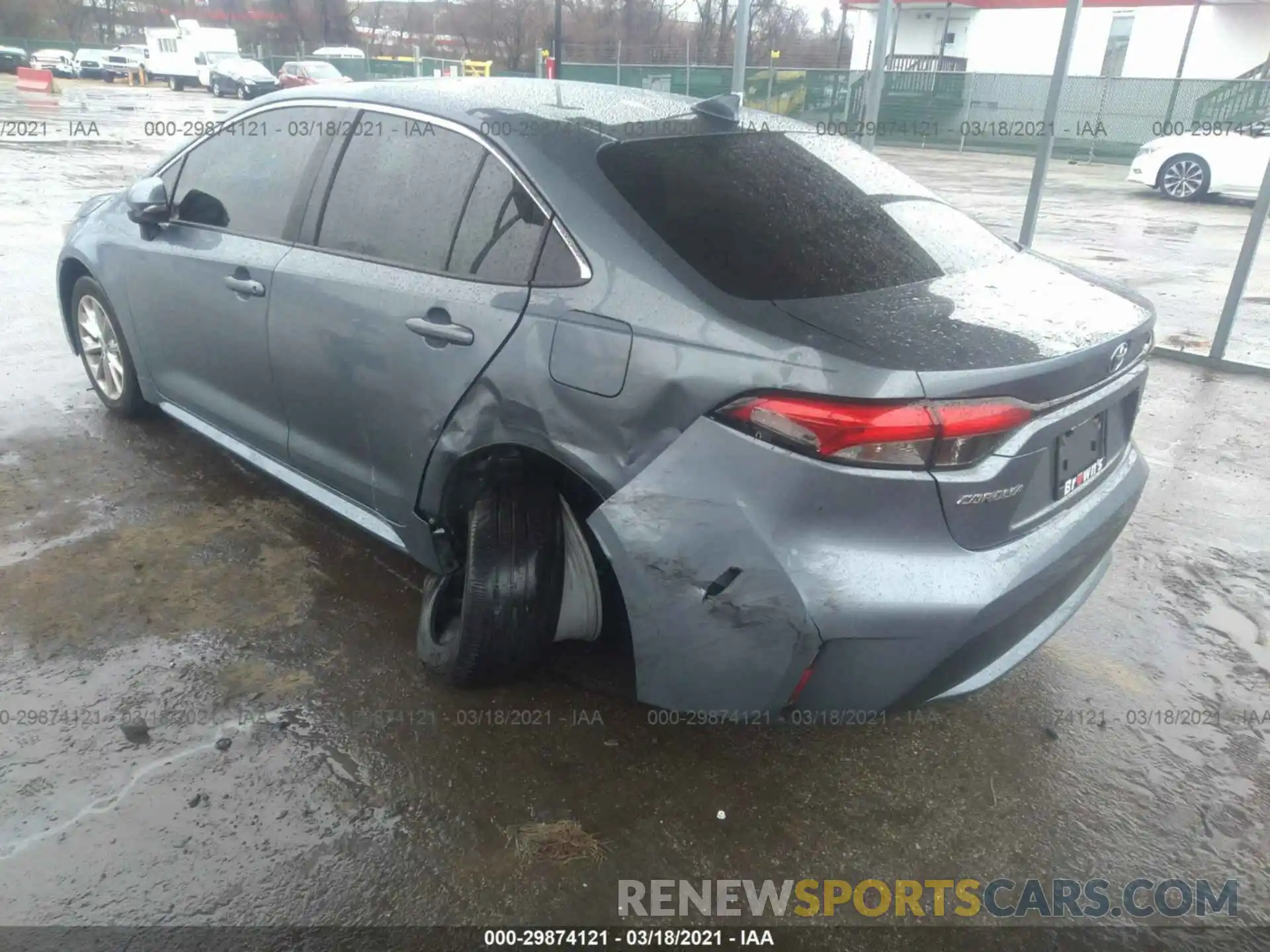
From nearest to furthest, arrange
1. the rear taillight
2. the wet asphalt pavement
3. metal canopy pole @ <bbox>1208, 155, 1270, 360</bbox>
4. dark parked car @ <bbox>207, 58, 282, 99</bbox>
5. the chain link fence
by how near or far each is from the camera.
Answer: the rear taillight
the wet asphalt pavement
metal canopy pole @ <bbox>1208, 155, 1270, 360</bbox>
the chain link fence
dark parked car @ <bbox>207, 58, 282, 99</bbox>

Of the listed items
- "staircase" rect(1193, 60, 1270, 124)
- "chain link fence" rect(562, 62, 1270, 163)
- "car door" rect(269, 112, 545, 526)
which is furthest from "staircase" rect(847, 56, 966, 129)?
"car door" rect(269, 112, 545, 526)

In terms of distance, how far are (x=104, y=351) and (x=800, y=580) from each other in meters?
3.94

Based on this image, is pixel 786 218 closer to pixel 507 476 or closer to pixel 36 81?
pixel 507 476

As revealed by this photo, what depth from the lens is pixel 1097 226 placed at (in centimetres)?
1224

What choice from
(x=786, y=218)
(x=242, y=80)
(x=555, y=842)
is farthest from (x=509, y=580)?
(x=242, y=80)

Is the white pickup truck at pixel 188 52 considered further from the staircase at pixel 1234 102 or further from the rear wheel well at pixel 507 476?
the rear wheel well at pixel 507 476

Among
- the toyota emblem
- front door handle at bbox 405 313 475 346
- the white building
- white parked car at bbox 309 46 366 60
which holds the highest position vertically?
the white building

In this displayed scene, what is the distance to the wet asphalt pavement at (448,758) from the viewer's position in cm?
212

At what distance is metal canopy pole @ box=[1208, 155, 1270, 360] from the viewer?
557cm

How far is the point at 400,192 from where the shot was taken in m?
2.81

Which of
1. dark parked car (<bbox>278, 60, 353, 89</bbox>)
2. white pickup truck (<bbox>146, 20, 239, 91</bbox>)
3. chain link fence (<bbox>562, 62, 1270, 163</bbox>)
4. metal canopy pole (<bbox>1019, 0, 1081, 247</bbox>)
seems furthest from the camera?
white pickup truck (<bbox>146, 20, 239, 91</bbox>)

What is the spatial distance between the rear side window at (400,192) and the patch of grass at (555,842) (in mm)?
1535

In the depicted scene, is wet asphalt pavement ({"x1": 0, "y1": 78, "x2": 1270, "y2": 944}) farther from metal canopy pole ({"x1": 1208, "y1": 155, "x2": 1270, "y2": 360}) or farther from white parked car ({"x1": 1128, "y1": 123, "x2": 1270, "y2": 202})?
white parked car ({"x1": 1128, "y1": 123, "x2": 1270, "y2": 202})

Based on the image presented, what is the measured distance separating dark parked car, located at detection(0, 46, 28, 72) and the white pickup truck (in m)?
7.50
